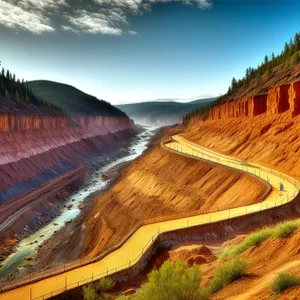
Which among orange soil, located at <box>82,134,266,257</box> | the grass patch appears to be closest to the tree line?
orange soil, located at <box>82,134,266,257</box>

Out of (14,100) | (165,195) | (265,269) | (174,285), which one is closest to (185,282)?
(174,285)

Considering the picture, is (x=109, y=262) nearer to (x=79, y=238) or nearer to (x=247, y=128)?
(x=79, y=238)

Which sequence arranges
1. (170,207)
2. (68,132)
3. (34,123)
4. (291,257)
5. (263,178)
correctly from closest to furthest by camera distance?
(291,257), (263,178), (170,207), (34,123), (68,132)

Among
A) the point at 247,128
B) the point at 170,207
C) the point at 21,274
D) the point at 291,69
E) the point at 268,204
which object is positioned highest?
the point at 291,69

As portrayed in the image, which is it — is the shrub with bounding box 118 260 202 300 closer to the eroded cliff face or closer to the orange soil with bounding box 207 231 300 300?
the orange soil with bounding box 207 231 300 300

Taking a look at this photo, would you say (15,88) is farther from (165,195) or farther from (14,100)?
(165,195)

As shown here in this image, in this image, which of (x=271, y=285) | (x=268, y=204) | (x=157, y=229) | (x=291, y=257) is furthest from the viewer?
(x=268, y=204)

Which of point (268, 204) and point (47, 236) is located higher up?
point (268, 204)

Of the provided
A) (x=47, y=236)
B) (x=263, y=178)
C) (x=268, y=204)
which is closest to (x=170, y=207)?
(x=263, y=178)
